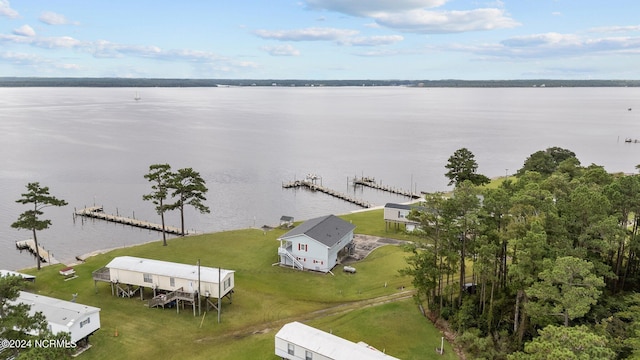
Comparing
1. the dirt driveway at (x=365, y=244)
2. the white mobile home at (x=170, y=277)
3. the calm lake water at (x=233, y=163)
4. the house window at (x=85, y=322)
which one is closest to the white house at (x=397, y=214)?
the dirt driveway at (x=365, y=244)

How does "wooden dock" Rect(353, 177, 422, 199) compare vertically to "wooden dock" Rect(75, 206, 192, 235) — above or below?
above

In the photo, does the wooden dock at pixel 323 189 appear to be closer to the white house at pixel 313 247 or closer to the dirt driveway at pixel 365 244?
the dirt driveway at pixel 365 244

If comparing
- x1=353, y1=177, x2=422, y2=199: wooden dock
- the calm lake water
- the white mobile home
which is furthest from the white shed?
x1=353, y1=177, x2=422, y2=199: wooden dock

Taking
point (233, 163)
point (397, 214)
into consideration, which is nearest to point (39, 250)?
point (397, 214)

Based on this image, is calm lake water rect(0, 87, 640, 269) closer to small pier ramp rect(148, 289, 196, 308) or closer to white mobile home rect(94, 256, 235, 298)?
white mobile home rect(94, 256, 235, 298)

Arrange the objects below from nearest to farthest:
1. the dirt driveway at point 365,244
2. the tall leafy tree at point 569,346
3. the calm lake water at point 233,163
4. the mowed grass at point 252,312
→ the tall leafy tree at point 569,346 → the mowed grass at point 252,312 → the dirt driveway at point 365,244 → the calm lake water at point 233,163

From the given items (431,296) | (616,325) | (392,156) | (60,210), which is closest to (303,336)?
(431,296)

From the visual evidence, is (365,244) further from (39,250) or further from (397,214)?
(39,250)
